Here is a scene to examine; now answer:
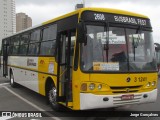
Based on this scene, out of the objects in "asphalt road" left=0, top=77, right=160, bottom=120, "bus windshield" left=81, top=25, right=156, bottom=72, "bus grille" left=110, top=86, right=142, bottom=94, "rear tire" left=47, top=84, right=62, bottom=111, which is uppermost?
"bus windshield" left=81, top=25, right=156, bottom=72

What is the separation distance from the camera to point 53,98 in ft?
33.4

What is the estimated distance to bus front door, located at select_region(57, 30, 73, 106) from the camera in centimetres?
889

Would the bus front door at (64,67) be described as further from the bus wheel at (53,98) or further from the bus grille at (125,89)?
the bus grille at (125,89)

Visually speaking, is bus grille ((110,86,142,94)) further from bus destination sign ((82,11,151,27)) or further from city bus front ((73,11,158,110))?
bus destination sign ((82,11,151,27))

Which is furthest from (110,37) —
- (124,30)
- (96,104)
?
(96,104)

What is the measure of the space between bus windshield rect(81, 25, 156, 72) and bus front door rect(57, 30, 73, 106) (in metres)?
0.94

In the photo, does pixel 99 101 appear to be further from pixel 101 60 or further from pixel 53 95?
pixel 53 95

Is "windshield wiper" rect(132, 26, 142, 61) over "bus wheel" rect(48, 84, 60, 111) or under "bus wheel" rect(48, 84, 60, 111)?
over

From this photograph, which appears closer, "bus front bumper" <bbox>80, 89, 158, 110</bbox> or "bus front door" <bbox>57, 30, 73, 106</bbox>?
"bus front bumper" <bbox>80, 89, 158, 110</bbox>

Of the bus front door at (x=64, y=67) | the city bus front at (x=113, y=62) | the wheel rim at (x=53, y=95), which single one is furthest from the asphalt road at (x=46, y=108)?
the city bus front at (x=113, y=62)

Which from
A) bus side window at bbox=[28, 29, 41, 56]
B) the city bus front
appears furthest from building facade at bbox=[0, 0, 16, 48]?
the city bus front

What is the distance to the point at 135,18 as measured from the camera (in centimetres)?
917

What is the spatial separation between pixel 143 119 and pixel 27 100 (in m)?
5.20

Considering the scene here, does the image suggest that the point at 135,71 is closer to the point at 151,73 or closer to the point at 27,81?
the point at 151,73
